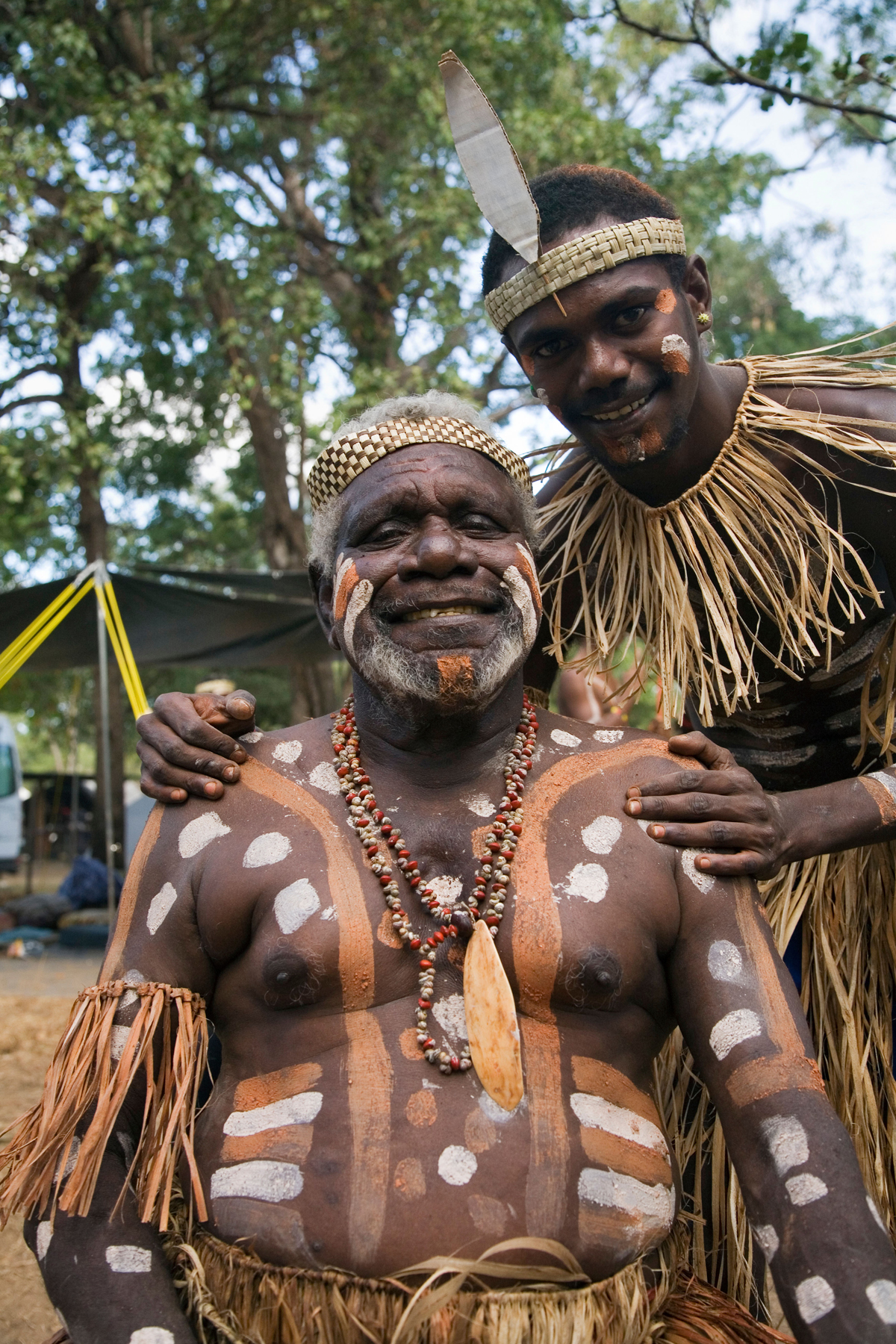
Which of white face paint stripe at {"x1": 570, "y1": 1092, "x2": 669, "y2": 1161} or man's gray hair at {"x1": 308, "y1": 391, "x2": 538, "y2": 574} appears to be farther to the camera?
man's gray hair at {"x1": 308, "y1": 391, "x2": 538, "y2": 574}

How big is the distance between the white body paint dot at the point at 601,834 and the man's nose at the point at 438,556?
52cm

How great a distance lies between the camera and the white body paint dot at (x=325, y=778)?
2.14m

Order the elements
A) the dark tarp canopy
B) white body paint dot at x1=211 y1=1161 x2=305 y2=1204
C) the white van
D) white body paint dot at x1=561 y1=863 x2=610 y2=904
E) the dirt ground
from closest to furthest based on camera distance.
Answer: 1. white body paint dot at x1=211 y1=1161 x2=305 y2=1204
2. white body paint dot at x1=561 y1=863 x2=610 y2=904
3. the dirt ground
4. the dark tarp canopy
5. the white van

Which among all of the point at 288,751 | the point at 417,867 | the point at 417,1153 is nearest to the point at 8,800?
the point at 288,751

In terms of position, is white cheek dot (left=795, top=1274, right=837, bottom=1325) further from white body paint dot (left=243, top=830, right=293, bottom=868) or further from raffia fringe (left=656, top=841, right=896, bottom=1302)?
white body paint dot (left=243, top=830, right=293, bottom=868)

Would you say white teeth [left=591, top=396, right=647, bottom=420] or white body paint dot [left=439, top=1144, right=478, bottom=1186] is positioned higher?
white teeth [left=591, top=396, right=647, bottom=420]

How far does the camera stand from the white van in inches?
547

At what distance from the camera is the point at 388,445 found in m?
2.26

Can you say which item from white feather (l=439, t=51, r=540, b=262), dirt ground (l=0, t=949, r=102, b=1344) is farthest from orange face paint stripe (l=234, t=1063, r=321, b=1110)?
white feather (l=439, t=51, r=540, b=262)

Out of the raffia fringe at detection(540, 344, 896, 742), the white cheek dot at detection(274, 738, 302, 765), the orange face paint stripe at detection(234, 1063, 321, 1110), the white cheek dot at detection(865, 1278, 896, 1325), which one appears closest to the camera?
the white cheek dot at detection(865, 1278, 896, 1325)

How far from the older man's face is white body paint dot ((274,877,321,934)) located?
393 mm

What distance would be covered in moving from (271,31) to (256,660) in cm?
558

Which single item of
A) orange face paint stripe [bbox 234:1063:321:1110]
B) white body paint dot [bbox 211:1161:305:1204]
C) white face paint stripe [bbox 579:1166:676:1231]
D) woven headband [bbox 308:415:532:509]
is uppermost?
woven headband [bbox 308:415:532:509]

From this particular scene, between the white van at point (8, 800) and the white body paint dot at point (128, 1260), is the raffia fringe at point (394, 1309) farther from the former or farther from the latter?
the white van at point (8, 800)
